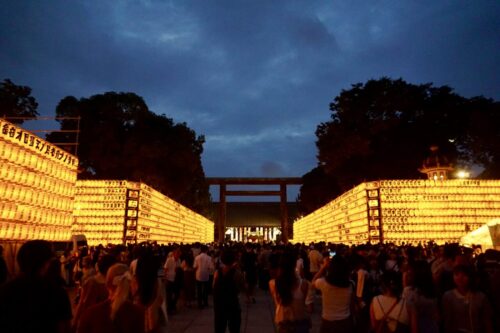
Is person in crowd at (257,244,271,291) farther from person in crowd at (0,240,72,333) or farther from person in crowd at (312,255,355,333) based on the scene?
person in crowd at (0,240,72,333)

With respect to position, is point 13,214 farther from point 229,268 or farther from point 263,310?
point 229,268

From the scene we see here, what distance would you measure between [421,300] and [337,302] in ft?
2.96

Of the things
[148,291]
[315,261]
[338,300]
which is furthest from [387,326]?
[315,261]

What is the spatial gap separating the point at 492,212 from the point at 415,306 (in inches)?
851

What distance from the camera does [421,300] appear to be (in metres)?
4.05

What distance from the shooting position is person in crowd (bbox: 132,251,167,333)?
3.87 metres

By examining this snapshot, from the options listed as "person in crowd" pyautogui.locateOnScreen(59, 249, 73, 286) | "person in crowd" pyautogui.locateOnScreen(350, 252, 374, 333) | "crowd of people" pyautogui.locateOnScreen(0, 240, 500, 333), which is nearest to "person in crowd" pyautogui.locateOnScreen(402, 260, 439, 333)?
"crowd of people" pyautogui.locateOnScreen(0, 240, 500, 333)

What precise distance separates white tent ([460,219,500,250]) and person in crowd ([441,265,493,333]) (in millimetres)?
13601

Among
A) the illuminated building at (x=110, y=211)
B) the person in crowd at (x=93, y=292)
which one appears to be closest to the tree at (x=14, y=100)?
the illuminated building at (x=110, y=211)

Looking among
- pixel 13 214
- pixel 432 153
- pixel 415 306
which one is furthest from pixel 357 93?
pixel 415 306

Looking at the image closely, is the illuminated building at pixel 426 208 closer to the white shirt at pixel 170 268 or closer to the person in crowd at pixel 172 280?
the person in crowd at pixel 172 280

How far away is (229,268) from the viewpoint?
21.1 ft

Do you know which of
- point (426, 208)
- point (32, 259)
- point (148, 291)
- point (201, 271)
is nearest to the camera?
point (32, 259)

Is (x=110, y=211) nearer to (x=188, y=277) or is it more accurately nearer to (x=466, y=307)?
(x=188, y=277)
